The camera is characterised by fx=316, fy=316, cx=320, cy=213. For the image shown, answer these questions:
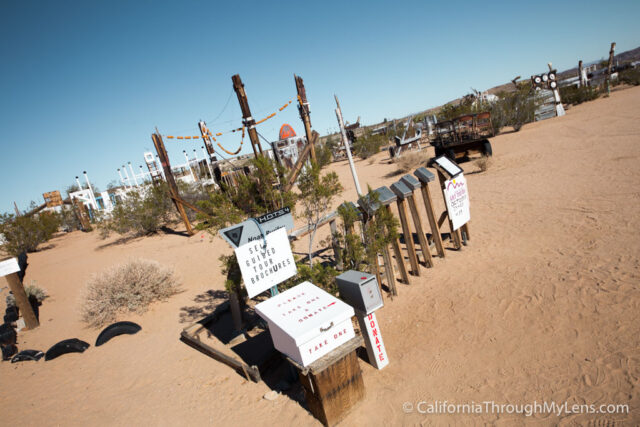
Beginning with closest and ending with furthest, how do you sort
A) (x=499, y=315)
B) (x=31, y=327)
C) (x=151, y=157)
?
(x=499, y=315), (x=31, y=327), (x=151, y=157)

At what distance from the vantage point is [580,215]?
5598 millimetres

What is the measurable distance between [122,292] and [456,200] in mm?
6685

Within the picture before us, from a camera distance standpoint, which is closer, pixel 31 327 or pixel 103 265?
pixel 31 327

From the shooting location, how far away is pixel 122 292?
6.45 m

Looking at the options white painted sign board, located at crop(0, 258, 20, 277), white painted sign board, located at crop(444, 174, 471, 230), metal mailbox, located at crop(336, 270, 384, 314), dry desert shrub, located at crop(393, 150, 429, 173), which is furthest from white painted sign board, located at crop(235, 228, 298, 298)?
dry desert shrub, located at crop(393, 150, 429, 173)

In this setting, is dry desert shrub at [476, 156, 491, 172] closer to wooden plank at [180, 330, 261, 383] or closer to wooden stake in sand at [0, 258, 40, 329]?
wooden plank at [180, 330, 261, 383]

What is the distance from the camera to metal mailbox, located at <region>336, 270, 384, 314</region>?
3158 millimetres

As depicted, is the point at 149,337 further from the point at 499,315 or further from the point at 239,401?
the point at 499,315

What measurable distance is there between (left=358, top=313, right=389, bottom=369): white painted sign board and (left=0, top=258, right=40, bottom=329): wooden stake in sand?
7.16 m

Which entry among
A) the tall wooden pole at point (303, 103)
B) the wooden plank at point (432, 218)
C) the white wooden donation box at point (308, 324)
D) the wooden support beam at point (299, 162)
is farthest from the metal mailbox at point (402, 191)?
the tall wooden pole at point (303, 103)

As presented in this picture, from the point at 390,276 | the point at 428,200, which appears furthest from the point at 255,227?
the point at 428,200

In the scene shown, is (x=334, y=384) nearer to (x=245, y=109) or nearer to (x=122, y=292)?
(x=245, y=109)

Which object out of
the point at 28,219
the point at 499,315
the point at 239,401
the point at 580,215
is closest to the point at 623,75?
the point at 580,215

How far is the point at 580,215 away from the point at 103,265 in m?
13.6
